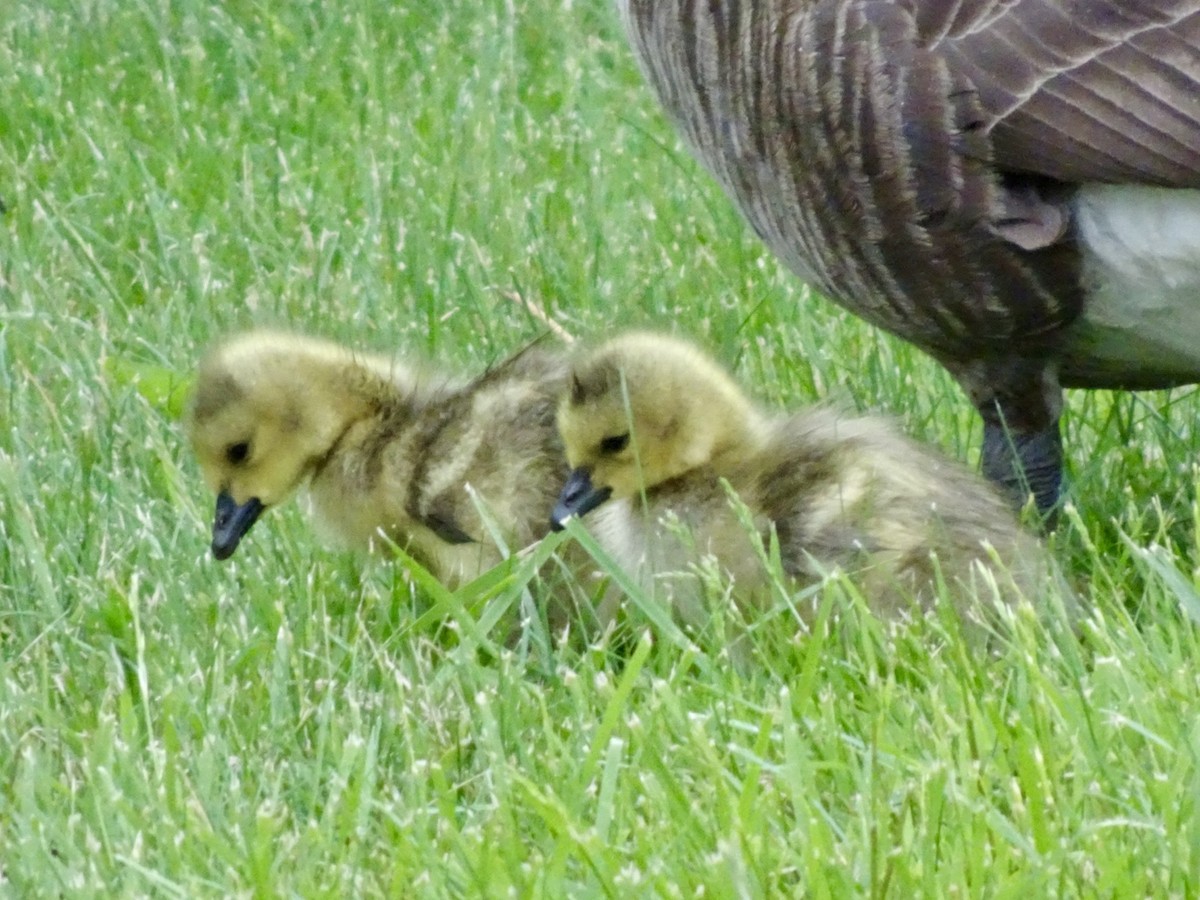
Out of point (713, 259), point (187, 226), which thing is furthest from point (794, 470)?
point (187, 226)

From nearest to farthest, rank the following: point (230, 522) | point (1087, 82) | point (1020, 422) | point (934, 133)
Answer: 1. point (1087, 82)
2. point (934, 133)
3. point (230, 522)
4. point (1020, 422)

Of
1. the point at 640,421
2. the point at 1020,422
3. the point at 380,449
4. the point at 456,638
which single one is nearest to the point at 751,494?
the point at 640,421

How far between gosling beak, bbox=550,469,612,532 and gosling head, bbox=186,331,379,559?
0.42 m

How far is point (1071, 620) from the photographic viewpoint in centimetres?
289

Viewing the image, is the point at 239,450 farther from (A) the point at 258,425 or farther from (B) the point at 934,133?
(B) the point at 934,133

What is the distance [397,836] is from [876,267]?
1.27 metres

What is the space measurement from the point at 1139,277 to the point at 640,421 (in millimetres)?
703

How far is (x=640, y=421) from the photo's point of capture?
3.01m

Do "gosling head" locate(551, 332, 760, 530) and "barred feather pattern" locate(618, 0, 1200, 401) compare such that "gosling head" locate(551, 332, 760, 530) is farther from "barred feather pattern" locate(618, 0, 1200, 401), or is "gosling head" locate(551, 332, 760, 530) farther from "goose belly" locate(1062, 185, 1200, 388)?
"goose belly" locate(1062, 185, 1200, 388)

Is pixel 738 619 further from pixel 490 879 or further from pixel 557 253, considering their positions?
pixel 557 253

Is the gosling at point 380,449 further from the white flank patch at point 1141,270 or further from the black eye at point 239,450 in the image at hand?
the white flank patch at point 1141,270

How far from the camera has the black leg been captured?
3484 mm

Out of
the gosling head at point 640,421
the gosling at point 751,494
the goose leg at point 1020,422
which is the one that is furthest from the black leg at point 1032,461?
the gosling head at point 640,421

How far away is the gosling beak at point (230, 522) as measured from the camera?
10.3 ft
